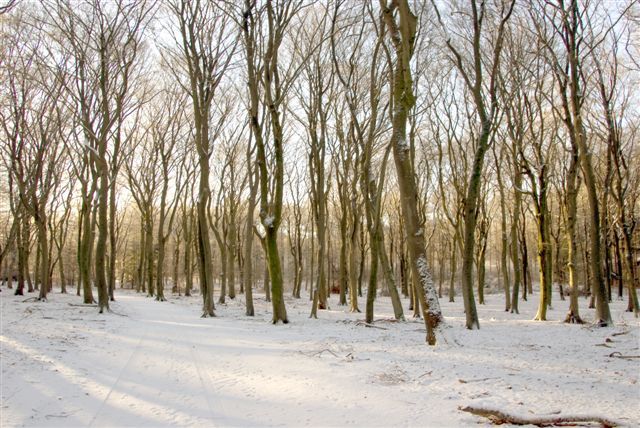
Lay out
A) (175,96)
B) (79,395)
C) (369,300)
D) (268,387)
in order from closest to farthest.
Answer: (79,395)
(268,387)
(369,300)
(175,96)

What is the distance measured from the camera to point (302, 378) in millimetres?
5449

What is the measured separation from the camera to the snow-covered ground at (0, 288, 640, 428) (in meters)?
3.96

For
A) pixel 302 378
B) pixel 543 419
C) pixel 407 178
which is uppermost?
pixel 407 178

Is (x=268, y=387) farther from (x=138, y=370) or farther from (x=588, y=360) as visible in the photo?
(x=588, y=360)

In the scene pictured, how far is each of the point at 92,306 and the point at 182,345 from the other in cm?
1014

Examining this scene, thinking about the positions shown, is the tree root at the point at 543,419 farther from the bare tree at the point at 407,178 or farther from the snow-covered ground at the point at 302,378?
the bare tree at the point at 407,178

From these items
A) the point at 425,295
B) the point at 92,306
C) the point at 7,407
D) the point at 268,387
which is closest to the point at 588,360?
the point at 425,295

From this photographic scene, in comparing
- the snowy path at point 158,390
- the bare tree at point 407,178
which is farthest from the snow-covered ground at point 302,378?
the bare tree at point 407,178

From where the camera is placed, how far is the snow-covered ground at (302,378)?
3963 mm

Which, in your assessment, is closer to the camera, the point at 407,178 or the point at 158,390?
the point at 158,390

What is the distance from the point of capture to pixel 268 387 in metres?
5.08

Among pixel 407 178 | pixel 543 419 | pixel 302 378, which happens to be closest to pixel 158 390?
pixel 302 378

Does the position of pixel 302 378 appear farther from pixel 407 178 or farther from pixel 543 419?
pixel 407 178

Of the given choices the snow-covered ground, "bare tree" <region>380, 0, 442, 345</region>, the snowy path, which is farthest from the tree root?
"bare tree" <region>380, 0, 442, 345</region>
